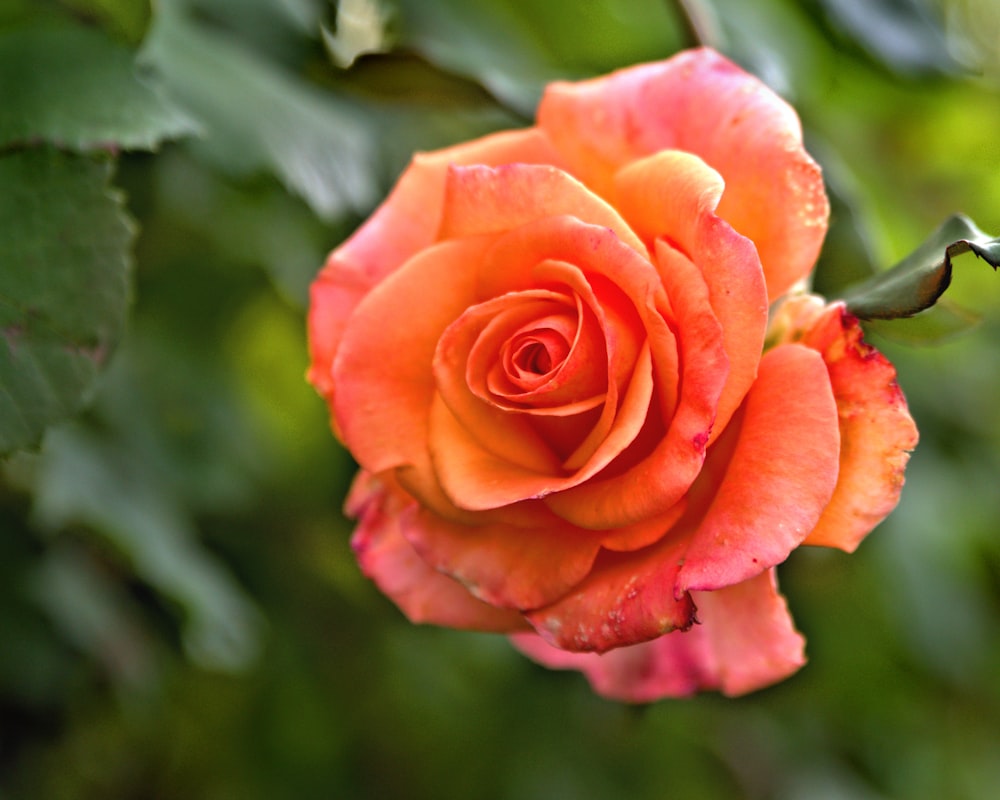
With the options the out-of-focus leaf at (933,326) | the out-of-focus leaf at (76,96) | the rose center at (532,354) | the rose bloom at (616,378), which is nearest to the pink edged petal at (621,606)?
the rose bloom at (616,378)

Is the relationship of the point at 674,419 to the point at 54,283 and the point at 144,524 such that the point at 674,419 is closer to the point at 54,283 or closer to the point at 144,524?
the point at 54,283

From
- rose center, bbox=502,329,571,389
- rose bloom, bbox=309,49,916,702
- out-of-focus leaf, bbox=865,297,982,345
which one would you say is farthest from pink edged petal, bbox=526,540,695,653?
out-of-focus leaf, bbox=865,297,982,345

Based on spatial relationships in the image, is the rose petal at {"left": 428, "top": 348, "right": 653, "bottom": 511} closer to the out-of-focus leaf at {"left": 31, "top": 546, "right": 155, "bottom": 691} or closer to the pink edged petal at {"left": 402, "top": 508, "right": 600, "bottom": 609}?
the pink edged petal at {"left": 402, "top": 508, "right": 600, "bottom": 609}

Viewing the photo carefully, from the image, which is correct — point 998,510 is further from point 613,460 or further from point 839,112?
point 613,460

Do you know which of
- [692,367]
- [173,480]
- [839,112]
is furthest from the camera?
[839,112]

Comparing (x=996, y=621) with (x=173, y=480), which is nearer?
(x=173, y=480)

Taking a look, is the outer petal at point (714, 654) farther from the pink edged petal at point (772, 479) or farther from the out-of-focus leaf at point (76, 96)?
the out-of-focus leaf at point (76, 96)

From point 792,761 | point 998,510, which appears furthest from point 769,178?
point 792,761
